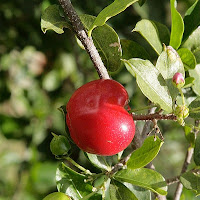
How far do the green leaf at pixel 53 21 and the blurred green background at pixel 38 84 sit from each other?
71 centimetres

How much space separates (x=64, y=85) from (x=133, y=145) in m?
1.30

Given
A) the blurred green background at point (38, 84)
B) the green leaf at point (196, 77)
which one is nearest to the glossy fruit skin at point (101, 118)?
the green leaf at point (196, 77)

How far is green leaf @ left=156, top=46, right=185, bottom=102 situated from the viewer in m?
0.98

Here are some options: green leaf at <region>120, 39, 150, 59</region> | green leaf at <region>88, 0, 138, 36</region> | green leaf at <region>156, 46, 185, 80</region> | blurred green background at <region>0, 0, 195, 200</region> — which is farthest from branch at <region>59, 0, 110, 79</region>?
blurred green background at <region>0, 0, 195, 200</region>

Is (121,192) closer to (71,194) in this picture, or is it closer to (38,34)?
(71,194)

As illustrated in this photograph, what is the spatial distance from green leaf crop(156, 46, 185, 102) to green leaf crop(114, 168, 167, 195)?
188 mm

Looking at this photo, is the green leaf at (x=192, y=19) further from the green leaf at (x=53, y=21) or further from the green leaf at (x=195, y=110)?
the green leaf at (x=53, y=21)

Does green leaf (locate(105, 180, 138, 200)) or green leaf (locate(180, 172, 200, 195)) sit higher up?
green leaf (locate(105, 180, 138, 200))

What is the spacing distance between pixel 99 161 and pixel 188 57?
0.35m

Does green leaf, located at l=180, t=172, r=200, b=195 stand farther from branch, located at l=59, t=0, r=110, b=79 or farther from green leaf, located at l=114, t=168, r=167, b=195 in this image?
branch, located at l=59, t=0, r=110, b=79

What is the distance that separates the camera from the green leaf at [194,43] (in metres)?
1.20

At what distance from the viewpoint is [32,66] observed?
8.09ft

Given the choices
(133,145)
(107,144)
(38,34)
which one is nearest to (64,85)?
(38,34)

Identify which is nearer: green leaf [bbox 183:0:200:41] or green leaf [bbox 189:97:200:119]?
green leaf [bbox 189:97:200:119]
